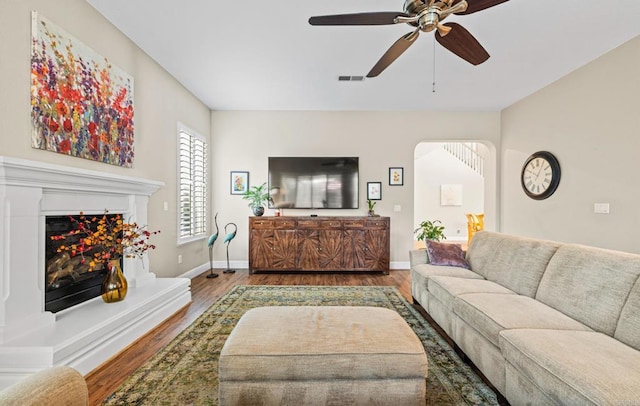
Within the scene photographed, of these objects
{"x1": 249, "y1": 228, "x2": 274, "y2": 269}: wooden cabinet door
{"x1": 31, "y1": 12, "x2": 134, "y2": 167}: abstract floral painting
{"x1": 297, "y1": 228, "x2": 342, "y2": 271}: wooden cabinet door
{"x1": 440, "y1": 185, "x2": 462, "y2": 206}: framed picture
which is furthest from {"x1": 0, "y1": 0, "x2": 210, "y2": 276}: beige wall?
{"x1": 440, "y1": 185, "x2": 462, "y2": 206}: framed picture

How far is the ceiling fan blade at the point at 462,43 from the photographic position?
6.61 ft

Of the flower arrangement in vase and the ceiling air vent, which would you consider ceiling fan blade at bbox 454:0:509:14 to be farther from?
the flower arrangement in vase

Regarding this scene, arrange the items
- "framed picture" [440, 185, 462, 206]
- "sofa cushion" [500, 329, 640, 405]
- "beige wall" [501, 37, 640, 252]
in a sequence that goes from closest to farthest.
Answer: "sofa cushion" [500, 329, 640, 405], "beige wall" [501, 37, 640, 252], "framed picture" [440, 185, 462, 206]

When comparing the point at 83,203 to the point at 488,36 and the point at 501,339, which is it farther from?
the point at 488,36

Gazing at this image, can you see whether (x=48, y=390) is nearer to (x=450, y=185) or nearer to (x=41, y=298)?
(x=41, y=298)

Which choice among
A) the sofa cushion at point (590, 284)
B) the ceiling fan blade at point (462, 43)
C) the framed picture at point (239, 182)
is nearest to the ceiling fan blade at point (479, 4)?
the ceiling fan blade at point (462, 43)

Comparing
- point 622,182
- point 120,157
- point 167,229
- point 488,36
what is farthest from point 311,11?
point 622,182

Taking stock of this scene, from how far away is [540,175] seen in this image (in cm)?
434

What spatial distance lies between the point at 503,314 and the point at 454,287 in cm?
62

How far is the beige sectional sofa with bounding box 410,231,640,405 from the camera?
1255 mm

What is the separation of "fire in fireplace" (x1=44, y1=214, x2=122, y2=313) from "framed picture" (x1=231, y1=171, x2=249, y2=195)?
9.07 feet

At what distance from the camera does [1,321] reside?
179 centimetres

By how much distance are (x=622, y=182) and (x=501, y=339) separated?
9.38 ft

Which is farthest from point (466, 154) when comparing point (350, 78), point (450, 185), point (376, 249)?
point (350, 78)
